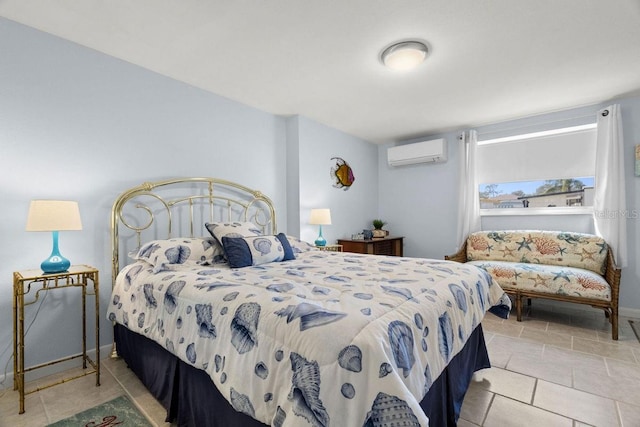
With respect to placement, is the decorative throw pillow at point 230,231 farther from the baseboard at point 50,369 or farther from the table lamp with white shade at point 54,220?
the baseboard at point 50,369

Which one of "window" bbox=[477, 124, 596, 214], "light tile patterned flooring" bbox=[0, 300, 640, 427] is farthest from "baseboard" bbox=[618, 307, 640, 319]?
"window" bbox=[477, 124, 596, 214]

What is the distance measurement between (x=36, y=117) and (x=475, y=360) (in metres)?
3.44

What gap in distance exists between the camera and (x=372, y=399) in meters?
0.89

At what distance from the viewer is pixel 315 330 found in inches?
40.7

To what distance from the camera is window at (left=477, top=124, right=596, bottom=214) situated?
3.63 metres

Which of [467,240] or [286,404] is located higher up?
[467,240]

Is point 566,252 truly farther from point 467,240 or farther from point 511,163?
point 511,163

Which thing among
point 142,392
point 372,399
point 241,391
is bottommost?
point 142,392

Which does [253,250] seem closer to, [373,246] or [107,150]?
[107,150]

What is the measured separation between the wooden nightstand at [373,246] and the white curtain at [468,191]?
0.94 meters

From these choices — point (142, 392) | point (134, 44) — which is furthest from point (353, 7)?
point (142, 392)

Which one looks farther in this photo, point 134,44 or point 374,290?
point 134,44

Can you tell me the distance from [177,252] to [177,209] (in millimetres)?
749

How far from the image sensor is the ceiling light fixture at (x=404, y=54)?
88.2 inches
